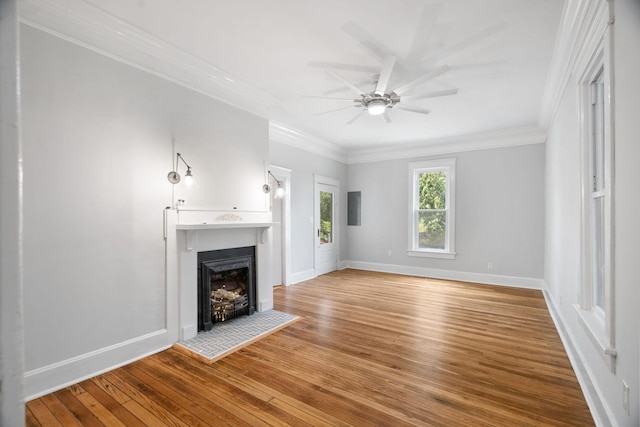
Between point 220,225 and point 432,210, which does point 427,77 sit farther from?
point 432,210

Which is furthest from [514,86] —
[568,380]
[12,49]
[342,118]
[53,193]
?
[53,193]

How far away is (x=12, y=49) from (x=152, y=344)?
122 inches

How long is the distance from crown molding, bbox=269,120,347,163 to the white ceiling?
1.00m

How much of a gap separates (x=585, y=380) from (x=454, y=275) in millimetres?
3794

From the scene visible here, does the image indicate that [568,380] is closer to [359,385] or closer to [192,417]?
[359,385]

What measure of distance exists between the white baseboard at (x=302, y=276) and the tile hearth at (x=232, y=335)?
1627 mm

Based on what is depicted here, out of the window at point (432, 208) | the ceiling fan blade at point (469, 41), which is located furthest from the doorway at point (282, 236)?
the ceiling fan blade at point (469, 41)

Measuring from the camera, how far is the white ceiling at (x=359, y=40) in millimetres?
2289

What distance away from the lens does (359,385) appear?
2.33m

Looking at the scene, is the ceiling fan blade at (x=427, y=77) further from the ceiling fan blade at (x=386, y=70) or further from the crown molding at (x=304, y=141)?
the crown molding at (x=304, y=141)

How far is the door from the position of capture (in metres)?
6.22

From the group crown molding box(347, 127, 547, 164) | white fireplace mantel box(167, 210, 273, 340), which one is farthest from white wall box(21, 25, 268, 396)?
crown molding box(347, 127, 547, 164)

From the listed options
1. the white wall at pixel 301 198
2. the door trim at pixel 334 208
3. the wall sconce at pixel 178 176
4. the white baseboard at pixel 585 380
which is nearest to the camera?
the white baseboard at pixel 585 380

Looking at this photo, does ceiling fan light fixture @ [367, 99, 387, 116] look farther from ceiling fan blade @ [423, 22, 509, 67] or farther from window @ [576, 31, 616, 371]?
window @ [576, 31, 616, 371]
